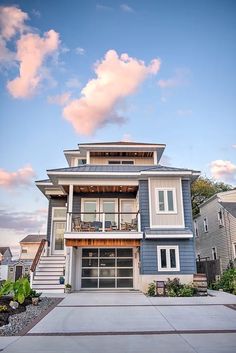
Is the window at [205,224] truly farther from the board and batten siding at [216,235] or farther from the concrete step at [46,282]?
the concrete step at [46,282]

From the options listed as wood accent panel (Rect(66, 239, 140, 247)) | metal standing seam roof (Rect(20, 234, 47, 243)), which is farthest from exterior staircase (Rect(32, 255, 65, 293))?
metal standing seam roof (Rect(20, 234, 47, 243))

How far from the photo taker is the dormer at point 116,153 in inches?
703

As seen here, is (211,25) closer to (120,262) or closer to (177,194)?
(177,194)

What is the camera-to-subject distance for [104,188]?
16047 mm

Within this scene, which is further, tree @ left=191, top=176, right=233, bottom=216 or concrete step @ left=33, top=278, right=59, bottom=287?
tree @ left=191, top=176, right=233, bottom=216

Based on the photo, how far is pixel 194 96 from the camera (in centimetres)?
1567

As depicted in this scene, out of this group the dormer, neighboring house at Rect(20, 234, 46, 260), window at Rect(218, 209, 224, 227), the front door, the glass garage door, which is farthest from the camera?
neighboring house at Rect(20, 234, 46, 260)

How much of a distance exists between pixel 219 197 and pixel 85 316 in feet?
47.5

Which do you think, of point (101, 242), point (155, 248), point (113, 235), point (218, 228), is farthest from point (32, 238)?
point (155, 248)

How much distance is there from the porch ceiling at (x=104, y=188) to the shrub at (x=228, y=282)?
6424 mm

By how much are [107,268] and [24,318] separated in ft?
26.6

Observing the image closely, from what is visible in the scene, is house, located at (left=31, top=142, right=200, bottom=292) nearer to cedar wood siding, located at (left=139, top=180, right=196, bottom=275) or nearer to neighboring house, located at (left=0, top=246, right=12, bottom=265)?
cedar wood siding, located at (left=139, top=180, right=196, bottom=275)

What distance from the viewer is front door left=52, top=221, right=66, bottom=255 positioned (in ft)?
55.5

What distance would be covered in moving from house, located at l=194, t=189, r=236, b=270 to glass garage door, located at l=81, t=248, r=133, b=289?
648 cm
